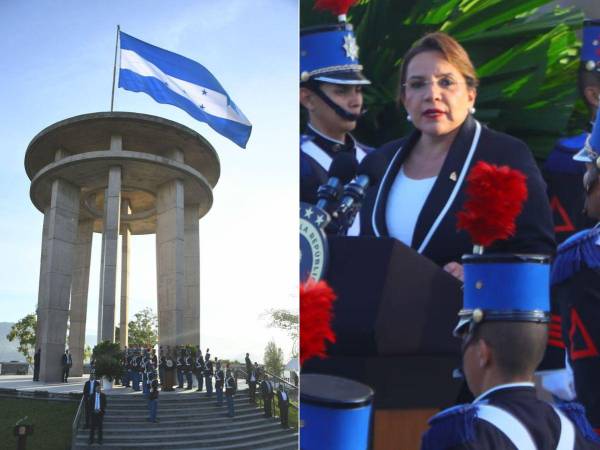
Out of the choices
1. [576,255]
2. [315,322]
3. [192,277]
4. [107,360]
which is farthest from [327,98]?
[107,360]

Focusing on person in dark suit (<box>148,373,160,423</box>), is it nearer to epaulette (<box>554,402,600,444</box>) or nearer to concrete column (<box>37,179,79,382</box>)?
concrete column (<box>37,179,79,382</box>)

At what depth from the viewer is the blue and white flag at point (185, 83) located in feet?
10.5

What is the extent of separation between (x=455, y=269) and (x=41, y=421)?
202 centimetres

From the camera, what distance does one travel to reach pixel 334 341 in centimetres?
209

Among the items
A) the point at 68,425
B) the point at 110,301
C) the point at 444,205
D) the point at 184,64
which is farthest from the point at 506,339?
the point at 110,301

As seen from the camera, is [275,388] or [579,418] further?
[275,388]

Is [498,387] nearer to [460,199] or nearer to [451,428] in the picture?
[451,428]

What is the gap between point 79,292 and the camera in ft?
A: 12.0

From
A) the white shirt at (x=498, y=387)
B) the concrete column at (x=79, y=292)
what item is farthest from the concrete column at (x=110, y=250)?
the white shirt at (x=498, y=387)

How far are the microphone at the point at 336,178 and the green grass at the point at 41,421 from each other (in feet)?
5.27

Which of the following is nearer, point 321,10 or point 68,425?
point 321,10

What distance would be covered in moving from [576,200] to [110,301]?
2861mm

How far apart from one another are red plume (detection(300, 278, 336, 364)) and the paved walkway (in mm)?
992

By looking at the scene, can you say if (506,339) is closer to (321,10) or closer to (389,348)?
(389,348)
